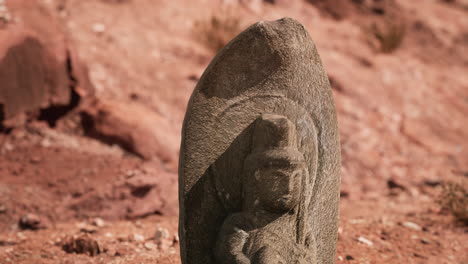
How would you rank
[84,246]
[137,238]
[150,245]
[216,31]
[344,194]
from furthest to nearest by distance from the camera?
[216,31] < [344,194] < [137,238] < [150,245] < [84,246]

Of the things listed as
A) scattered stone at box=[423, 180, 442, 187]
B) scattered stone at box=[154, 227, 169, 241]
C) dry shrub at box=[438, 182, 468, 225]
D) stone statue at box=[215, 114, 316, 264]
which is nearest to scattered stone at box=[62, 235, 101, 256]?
scattered stone at box=[154, 227, 169, 241]

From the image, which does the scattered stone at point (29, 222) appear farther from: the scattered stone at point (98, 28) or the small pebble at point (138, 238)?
the scattered stone at point (98, 28)

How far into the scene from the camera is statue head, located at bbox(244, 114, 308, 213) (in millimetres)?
2092

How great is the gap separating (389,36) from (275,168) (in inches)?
221

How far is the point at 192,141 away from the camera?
2.22m

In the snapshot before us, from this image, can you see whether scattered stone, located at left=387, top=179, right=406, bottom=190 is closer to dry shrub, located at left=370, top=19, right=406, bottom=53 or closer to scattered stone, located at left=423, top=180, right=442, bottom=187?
scattered stone, located at left=423, top=180, right=442, bottom=187

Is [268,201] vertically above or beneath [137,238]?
above

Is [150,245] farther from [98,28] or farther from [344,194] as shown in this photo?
[98,28]

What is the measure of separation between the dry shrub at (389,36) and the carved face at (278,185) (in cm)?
551

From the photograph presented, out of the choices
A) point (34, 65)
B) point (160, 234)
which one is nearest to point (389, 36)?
point (34, 65)

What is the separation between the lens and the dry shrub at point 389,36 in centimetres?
716

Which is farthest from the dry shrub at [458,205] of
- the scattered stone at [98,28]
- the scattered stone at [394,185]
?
the scattered stone at [98,28]

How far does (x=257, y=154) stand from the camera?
6.99ft

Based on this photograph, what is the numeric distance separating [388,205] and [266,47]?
309cm
